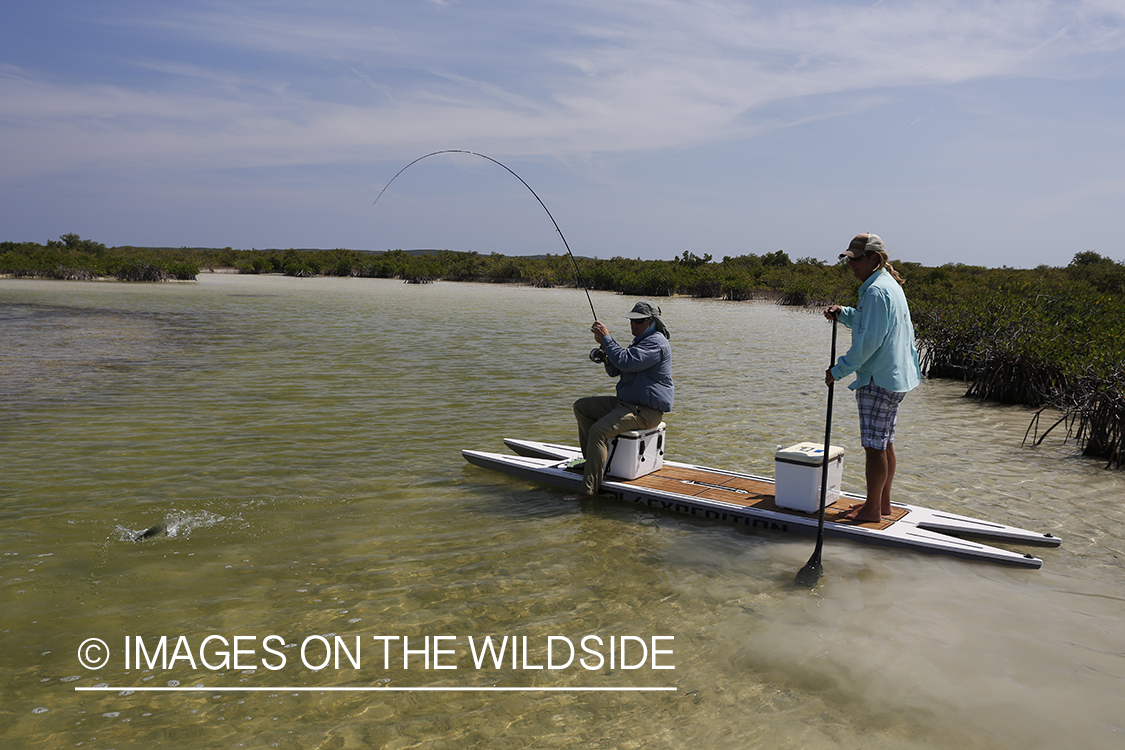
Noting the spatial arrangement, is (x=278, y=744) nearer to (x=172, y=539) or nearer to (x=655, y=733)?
(x=655, y=733)

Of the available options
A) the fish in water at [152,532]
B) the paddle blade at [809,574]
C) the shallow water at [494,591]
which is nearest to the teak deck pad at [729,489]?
the shallow water at [494,591]

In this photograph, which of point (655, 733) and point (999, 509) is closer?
point (655, 733)

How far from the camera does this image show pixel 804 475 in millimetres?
6191

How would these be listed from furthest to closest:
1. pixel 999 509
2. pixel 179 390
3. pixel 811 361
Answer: pixel 811 361, pixel 179 390, pixel 999 509

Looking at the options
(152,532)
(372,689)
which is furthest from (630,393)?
(152,532)

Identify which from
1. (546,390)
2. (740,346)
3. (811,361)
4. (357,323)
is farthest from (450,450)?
(357,323)

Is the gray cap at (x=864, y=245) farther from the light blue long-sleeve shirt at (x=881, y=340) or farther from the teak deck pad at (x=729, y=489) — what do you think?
the teak deck pad at (x=729, y=489)

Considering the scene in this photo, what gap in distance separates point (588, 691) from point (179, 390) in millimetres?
11203

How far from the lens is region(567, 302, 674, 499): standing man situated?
6754mm

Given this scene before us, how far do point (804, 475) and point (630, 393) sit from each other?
5.94 ft

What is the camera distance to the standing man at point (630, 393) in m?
6.75

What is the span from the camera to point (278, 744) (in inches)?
136

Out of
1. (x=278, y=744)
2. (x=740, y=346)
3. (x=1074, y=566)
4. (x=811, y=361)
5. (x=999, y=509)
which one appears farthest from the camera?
(x=740, y=346)

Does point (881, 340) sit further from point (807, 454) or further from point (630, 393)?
point (630, 393)
